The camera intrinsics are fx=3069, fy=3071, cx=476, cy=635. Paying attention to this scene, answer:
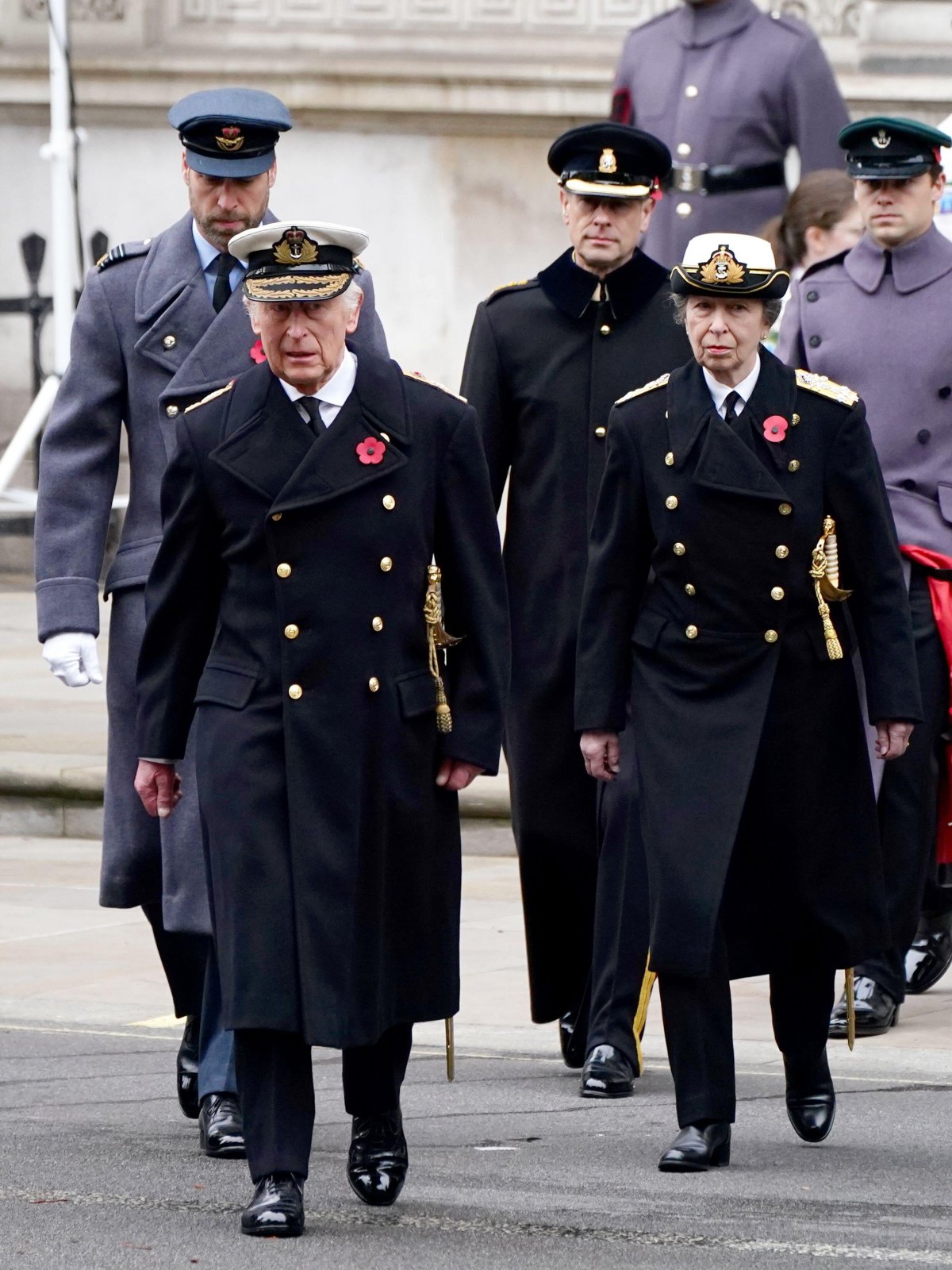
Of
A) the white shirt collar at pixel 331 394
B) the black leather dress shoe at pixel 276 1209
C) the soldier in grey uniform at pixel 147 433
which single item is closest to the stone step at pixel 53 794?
the soldier in grey uniform at pixel 147 433

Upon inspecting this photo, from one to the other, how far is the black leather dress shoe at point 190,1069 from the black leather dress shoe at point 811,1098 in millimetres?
1219

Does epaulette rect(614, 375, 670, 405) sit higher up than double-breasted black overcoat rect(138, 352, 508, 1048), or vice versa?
epaulette rect(614, 375, 670, 405)

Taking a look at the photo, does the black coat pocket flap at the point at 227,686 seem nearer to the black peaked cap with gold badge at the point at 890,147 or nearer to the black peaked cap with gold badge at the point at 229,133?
the black peaked cap with gold badge at the point at 229,133

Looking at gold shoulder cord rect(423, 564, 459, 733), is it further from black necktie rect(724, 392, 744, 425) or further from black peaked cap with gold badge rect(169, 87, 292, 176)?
black peaked cap with gold badge rect(169, 87, 292, 176)

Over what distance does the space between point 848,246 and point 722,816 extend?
301 centimetres

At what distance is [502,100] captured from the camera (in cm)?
1656

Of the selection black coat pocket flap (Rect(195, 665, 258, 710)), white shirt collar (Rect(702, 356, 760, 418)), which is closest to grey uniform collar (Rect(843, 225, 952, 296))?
white shirt collar (Rect(702, 356, 760, 418))

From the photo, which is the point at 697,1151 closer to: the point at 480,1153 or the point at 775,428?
the point at 480,1153

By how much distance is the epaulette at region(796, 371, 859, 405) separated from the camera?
6098 mm

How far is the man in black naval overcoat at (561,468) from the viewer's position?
7031 mm

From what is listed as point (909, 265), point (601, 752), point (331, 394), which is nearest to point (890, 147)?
point (909, 265)

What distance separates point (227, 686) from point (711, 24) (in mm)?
4921

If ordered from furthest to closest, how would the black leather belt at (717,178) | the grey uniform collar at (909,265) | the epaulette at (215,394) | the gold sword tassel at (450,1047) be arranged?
the black leather belt at (717,178)
the grey uniform collar at (909,265)
the gold sword tassel at (450,1047)
the epaulette at (215,394)

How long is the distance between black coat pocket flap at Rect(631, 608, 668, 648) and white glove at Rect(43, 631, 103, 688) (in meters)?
1.11
